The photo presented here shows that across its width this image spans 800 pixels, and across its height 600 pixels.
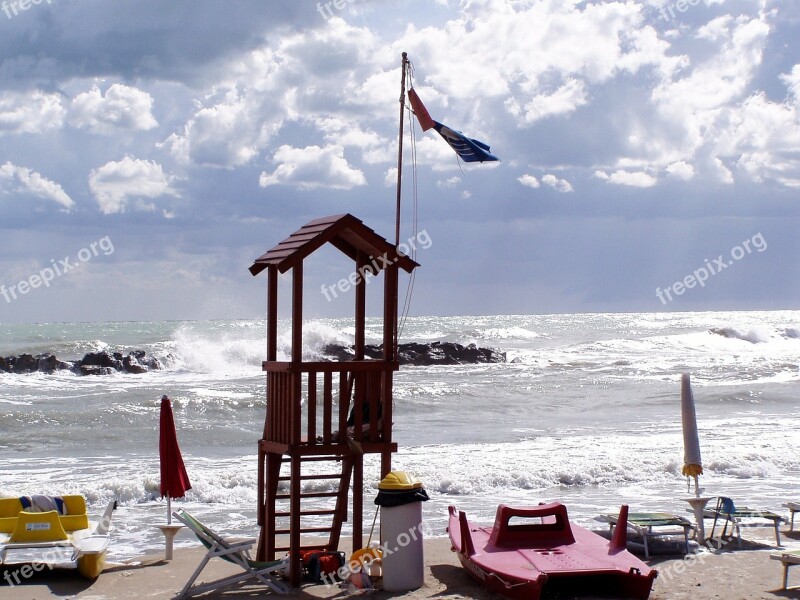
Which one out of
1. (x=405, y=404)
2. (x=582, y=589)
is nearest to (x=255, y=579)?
(x=582, y=589)

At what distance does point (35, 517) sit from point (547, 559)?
569 cm

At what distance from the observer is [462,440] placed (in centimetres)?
2416

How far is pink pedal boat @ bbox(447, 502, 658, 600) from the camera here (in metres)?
9.14

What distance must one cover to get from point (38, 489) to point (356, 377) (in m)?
9.48

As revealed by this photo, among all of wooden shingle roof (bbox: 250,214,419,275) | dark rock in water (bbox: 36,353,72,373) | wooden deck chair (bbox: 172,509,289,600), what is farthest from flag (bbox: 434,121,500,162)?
dark rock in water (bbox: 36,353,72,373)

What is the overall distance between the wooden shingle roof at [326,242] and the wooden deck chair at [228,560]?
270 cm

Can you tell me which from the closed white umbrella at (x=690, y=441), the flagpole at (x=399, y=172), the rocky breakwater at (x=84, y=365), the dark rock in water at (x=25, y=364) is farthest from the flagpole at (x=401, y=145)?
the dark rock in water at (x=25, y=364)

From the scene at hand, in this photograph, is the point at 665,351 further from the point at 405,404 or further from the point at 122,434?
the point at 122,434

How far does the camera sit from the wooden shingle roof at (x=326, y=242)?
10117 millimetres

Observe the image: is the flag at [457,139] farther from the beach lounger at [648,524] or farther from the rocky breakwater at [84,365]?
the rocky breakwater at [84,365]

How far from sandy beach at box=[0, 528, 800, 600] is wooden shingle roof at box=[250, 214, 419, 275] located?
10.8ft

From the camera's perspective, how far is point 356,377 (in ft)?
34.4

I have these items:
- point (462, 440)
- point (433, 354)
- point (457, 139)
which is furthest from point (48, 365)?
point (457, 139)
